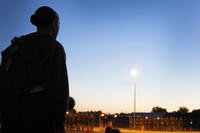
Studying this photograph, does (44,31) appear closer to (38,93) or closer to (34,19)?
(34,19)

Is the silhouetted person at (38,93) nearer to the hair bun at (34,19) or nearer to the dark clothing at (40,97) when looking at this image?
the dark clothing at (40,97)

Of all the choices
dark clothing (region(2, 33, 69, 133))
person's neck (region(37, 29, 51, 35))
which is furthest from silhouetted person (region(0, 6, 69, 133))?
person's neck (region(37, 29, 51, 35))

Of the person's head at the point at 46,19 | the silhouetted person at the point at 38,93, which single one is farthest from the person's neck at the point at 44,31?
the silhouetted person at the point at 38,93

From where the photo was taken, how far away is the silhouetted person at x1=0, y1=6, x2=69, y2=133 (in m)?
2.16

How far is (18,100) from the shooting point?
7.13 ft

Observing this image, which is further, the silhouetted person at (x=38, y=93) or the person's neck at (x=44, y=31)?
the person's neck at (x=44, y=31)

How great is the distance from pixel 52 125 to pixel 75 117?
2361 inches

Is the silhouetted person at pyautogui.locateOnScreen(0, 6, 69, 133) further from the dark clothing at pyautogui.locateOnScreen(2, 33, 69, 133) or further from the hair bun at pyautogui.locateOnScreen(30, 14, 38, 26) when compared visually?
the hair bun at pyautogui.locateOnScreen(30, 14, 38, 26)

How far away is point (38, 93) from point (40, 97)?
24 millimetres

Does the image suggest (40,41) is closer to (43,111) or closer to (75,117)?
(43,111)

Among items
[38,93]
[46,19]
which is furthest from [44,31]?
[38,93]

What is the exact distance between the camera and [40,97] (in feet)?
7.06

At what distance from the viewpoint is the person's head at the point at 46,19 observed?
242 centimetres

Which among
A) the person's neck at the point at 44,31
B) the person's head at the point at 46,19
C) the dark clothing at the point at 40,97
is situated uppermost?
the person's head at the point at 46,19
